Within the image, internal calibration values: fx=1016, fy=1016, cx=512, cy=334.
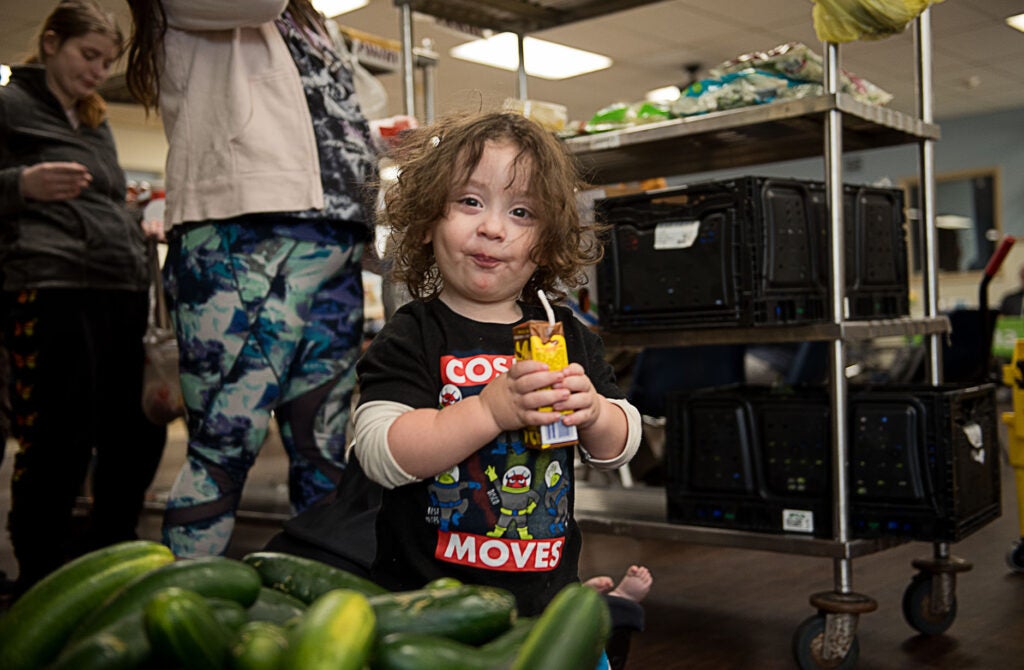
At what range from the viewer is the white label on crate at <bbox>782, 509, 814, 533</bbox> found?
210 cm

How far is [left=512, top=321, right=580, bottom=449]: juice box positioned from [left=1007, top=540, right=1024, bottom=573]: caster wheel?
82.5 inches

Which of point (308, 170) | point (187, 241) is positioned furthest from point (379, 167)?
point (187, 241)

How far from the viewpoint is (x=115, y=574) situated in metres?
0.64

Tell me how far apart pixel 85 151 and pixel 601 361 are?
5.73ft

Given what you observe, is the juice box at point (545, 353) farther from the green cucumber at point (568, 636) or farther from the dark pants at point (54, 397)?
the dark pants at point (54, 397)

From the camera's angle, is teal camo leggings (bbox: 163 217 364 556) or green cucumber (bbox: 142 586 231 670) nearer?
green cucumber (bbox: 142 586 231 670)

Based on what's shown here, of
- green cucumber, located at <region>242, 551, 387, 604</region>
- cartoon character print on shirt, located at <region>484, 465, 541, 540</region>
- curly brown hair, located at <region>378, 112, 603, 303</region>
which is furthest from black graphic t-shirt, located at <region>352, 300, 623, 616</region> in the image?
green cucumber, located at <region>242, 551, 387, 604</region>

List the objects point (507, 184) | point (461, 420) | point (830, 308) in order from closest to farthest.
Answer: point (461, 420) < point (507, 184) < point (830, 308)

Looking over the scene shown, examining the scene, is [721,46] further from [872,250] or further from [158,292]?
[872,250]

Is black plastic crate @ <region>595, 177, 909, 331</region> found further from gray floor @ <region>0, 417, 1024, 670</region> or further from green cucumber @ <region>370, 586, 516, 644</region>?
green cucumber @ <region>370, 586, 516, 644</region>

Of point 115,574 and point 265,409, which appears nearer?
point 115,574

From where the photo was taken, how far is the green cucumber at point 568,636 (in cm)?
54

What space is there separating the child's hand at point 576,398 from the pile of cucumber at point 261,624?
0.33m

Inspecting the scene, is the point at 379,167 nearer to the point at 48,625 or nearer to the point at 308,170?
the point at 308,170
